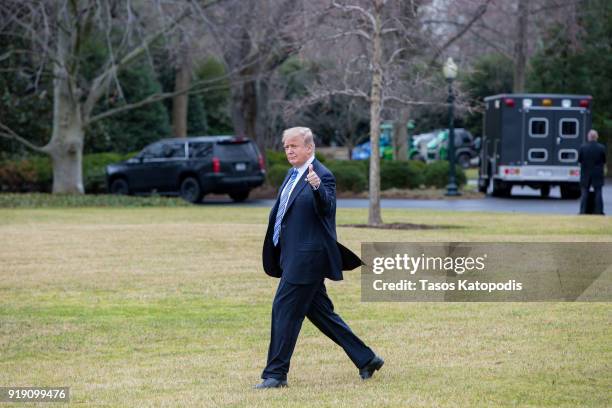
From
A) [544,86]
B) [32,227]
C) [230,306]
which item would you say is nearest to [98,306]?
[230,306]

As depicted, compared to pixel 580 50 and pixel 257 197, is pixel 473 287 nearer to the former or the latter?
pixel 257 197

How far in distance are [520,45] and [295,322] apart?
115ft

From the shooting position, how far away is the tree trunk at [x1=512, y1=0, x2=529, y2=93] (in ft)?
130

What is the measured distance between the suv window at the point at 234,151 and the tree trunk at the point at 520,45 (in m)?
12.0

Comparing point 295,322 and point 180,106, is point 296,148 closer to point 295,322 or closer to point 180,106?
point 295,322

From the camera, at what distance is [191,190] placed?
3294cm

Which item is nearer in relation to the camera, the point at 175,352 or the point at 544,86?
the point at 175,352

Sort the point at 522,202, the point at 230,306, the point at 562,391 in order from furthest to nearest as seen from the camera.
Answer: the point at 522,202 → the point at 230,306 → the point at 562,391

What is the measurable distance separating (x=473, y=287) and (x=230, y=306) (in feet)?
9.39

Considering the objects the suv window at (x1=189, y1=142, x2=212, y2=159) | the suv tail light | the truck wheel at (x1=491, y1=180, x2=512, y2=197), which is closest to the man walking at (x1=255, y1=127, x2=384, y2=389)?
the suv tail light

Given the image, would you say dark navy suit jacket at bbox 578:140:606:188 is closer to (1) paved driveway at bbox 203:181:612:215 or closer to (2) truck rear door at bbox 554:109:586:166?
(1) paved driveway at bbox 203:181:612:215

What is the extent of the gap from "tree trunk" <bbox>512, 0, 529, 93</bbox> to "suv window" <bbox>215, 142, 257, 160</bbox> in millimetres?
12042

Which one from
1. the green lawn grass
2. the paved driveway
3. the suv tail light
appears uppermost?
the suv tail light

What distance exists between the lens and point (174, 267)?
15883mm
